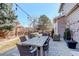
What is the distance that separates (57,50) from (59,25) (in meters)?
0.57

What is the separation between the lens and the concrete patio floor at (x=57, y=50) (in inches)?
133

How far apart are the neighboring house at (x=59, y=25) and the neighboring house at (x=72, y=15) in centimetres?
A: 12

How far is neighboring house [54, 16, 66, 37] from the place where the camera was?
3.56 meters

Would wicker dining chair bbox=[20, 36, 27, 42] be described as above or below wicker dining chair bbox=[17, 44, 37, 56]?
above

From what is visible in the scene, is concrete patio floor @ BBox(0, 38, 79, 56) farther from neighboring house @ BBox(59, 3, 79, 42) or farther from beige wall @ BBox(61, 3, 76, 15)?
beige wall @ BBox(61, 3, 76, 15)

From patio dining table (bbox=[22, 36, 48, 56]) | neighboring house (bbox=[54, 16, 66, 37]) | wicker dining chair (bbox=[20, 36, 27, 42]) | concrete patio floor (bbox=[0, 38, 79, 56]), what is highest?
neighboring house (bbox=[54, 16, 66, 37])

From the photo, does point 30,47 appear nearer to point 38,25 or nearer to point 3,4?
point 38,25

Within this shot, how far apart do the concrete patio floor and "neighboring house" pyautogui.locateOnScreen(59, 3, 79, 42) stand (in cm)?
38

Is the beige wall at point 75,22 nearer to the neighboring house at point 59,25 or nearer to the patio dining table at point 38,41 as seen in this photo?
the neighboring house at point 59,25

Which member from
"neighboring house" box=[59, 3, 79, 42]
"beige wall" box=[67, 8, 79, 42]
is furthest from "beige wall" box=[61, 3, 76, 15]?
"beige wall" box=[67, 8, 79, 42]

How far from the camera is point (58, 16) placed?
3.53 m

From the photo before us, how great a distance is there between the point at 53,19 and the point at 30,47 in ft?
2.75

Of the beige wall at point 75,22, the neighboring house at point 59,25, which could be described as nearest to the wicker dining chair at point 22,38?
the neighboring house at point 59,25

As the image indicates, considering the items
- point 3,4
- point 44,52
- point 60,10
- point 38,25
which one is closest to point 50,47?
point 44,52
